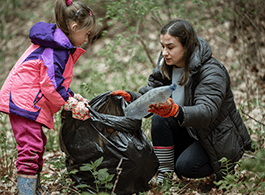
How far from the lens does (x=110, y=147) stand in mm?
1839

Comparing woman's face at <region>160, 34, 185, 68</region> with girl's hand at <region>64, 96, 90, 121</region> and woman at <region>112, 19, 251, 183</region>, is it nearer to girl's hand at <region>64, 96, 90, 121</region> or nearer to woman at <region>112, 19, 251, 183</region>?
woman at <region>112, 19, 251, 183</region>

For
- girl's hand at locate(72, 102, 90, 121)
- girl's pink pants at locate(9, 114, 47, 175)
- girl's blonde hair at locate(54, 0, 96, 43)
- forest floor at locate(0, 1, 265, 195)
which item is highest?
girl's blonde hair at locate(54, 0, 96, 43)

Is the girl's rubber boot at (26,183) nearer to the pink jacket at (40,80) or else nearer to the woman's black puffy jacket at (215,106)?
the pink jacket at (40,80)

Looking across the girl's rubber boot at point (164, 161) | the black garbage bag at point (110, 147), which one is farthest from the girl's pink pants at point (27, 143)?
the girl's rubber boot at point (164, 161)

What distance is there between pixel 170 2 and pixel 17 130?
3416 mm

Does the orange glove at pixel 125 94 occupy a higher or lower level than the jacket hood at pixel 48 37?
lower

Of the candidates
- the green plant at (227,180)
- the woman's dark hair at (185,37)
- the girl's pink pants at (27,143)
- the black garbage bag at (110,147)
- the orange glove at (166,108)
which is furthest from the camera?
the woman's dark hair at (185,37)

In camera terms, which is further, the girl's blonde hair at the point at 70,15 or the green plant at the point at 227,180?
the girl's blonde hair at the point at 70,15

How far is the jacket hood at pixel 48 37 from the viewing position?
1.79 m

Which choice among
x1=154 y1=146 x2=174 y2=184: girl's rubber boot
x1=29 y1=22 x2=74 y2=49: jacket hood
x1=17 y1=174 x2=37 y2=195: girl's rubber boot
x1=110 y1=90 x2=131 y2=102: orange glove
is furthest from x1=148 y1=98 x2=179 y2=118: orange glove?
x1=17 y1=174 x2=37 y2=195: girl's rubber boot

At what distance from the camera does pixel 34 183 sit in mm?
1773

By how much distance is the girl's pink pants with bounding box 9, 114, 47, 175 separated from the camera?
1729mm

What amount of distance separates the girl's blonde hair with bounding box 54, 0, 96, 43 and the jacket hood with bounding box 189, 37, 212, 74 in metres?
0.88

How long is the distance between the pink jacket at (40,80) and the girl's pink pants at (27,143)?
2.8 inches
